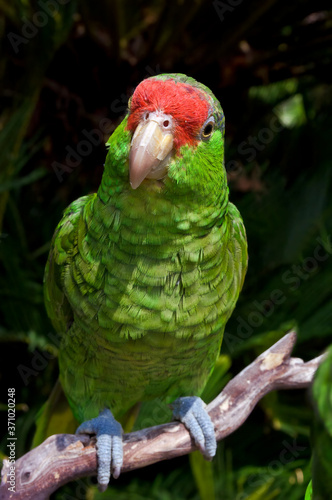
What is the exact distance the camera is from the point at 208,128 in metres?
0.95

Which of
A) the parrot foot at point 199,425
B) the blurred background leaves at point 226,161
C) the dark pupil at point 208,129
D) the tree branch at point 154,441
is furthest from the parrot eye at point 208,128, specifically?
the blurred background leaves at point 226,161

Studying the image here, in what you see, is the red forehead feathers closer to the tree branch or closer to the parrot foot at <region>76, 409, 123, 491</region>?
the tree branch

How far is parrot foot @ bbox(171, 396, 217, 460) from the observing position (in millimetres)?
1197

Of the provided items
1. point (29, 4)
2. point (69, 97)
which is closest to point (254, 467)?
point (69, 97)

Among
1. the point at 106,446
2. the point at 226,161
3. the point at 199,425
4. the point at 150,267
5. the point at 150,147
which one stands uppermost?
the point at 226,161

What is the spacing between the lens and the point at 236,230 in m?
1.16

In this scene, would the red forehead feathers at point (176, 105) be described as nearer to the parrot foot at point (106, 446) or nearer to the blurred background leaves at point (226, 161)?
the parrot foot at point (106, 446)

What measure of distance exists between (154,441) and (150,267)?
0.42m

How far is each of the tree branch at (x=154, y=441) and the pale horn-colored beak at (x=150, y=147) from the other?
0.56 meters

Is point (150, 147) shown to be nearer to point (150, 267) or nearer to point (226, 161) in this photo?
point (150, 267)

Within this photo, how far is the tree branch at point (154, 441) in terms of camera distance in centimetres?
107

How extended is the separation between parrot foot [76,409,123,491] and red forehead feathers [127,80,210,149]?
70cm

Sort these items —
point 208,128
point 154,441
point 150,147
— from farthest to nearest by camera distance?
point 154,441
point 208,128
point 150,147

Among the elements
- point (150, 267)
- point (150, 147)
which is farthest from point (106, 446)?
point (150, 147)
